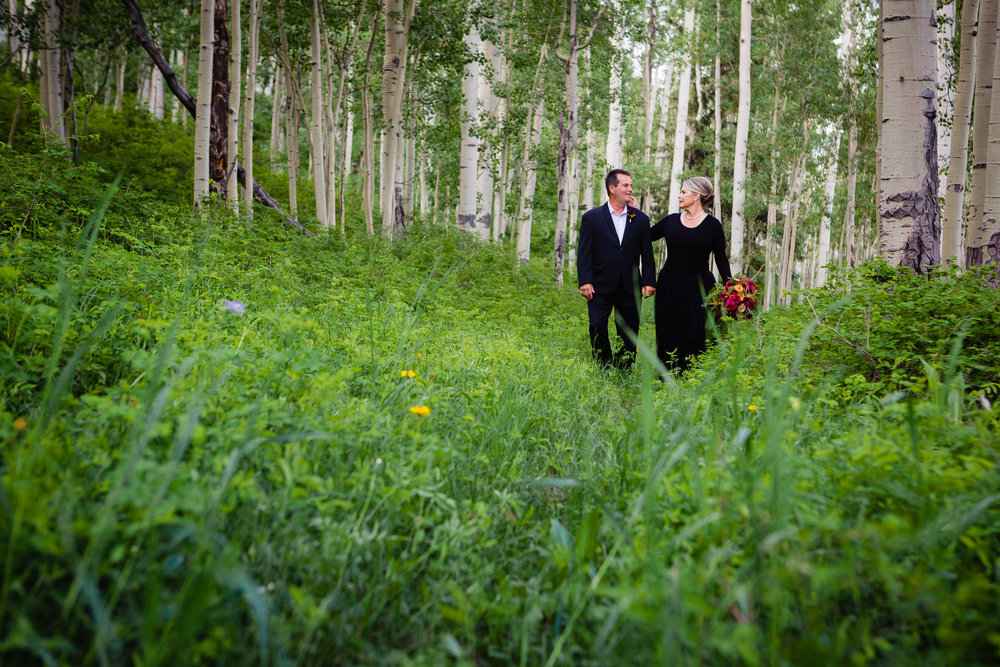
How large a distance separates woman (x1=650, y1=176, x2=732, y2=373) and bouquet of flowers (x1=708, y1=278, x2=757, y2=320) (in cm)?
49

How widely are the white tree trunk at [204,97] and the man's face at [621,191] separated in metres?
5.26

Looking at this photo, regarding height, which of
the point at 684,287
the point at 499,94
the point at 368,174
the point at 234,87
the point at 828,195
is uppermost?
the point at 828,195

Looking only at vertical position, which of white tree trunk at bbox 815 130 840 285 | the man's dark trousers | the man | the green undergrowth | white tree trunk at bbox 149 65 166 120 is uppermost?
white tree trunk at bbox 149 65 166 120

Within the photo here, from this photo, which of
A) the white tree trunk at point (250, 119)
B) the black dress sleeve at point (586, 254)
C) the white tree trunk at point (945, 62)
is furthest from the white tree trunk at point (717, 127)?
the black dress sleeve at point (586, 254)

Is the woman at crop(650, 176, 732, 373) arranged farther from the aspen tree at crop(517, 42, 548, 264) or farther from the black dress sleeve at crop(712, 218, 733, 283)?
the aspen tree at crop(517, 42, 548, 264)

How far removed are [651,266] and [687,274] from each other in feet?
1.20

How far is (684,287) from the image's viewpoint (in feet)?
18.8

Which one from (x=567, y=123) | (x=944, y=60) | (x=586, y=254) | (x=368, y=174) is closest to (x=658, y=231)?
(x=586, y=254)

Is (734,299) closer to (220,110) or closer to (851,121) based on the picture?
(220,110)

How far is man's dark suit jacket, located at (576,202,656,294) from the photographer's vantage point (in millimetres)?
5832

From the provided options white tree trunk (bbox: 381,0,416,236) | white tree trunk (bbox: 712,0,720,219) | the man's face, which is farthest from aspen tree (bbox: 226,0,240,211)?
white tree trunk (bbox: 712,0,720,219)

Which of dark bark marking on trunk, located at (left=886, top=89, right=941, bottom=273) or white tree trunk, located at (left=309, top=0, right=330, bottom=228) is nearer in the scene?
dark bark marking on trunk, located at (left=886, top=89, right=941, bottom=273)

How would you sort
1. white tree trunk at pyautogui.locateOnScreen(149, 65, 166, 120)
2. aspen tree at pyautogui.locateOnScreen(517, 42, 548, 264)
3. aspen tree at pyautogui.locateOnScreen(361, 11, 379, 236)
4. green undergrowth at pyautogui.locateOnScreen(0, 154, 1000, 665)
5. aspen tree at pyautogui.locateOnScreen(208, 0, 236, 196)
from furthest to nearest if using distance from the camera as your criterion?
white tree trunk at pyautogui.locateOnScreen(149, 65, 166, 120)
aspen tree at pyautogui.locateOnScreen(517, 42, 548, 264)
aspen tree at pyautogui.locateOnScreen(361, 11, 379, 236)
aspen tree at pyautogui.locateOnScreen(208, 0, 236, 196)
green undergrowth at pyautogui.locateOnScreen(0, 154, 1000, 665)

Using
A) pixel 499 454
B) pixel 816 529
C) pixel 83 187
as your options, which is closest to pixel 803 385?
pixel 499 454
